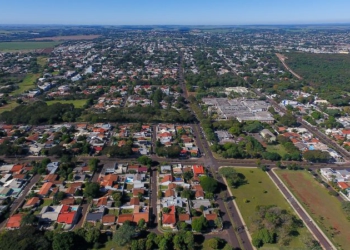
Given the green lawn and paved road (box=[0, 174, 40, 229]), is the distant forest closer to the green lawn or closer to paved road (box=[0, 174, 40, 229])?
the green lawn

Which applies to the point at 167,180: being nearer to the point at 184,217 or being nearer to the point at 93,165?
the point at 184,217

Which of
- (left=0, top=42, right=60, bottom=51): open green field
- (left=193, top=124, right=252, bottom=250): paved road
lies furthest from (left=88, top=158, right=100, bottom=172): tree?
(left=0, top=42, right=60, bottom=51): open green field

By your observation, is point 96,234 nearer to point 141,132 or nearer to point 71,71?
point 141,132

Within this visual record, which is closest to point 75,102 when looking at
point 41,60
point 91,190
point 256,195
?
point 91,190

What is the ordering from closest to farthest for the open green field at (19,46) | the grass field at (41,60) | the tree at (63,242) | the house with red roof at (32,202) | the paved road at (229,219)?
1. the tree at (63,242)
2. the paved road at (229,219)
3. the house with red roof at (32,202)
4. the grass field at (41,60)
5. the open green field at (19,46)

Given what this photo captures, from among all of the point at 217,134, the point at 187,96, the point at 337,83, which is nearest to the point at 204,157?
the point at 217,134

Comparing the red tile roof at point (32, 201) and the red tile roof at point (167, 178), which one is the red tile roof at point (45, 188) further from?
the red tile roof at point (167, 178)

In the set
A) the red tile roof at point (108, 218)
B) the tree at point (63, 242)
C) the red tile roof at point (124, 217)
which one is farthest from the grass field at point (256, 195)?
the tree at point (63, 242)
